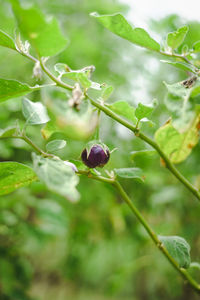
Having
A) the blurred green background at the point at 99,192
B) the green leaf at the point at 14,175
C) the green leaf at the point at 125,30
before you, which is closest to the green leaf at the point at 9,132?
the green leaf at the point at 14,175

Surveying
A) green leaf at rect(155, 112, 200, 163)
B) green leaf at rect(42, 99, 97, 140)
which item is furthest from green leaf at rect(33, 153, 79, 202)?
green leaf at rect(155, 112, 200, 163)

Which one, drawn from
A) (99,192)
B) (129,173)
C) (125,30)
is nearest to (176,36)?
(125,30)

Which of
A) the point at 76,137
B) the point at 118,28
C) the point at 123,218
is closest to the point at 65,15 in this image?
the point at 123,218

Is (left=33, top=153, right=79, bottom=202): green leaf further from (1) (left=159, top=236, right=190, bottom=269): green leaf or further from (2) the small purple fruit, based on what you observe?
(1) (left=159, top=236, right=190, bottom=269): green leaf

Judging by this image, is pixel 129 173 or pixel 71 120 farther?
pixel 129 173

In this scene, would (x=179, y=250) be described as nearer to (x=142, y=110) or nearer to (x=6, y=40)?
(x=142, y=110)

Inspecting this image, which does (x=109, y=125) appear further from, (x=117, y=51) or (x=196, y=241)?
(x=196, y=241)
